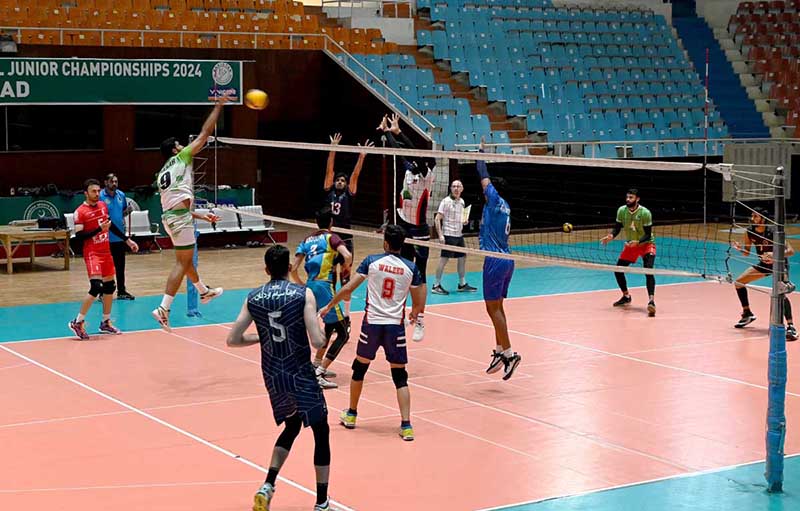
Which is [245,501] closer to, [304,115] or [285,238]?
[285,238]

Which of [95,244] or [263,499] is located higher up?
[95,244]

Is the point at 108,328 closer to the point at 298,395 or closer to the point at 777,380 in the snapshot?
the point at 298,395

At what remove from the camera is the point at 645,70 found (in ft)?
108

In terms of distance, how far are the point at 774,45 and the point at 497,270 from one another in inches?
1037

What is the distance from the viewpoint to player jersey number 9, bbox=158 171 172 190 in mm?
13844

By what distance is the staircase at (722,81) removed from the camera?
3334cm

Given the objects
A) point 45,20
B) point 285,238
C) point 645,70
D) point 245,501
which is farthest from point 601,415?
point 645,70

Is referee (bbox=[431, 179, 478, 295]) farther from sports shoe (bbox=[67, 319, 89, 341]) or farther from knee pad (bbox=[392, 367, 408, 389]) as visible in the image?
knee pad (bbox=[392, 367, 408, 389])

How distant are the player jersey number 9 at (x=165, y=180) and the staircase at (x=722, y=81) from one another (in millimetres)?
22851

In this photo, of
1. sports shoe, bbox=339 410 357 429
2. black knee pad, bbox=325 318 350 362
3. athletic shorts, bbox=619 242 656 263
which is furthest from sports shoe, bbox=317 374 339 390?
athletic shorts, bbox=619 242 656 263

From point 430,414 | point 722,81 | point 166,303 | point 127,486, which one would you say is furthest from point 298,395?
point 722,81

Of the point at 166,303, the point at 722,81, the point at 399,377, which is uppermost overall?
the point at 722,81

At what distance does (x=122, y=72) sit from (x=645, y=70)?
1605cm

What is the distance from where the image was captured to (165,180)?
1389 centimetres
